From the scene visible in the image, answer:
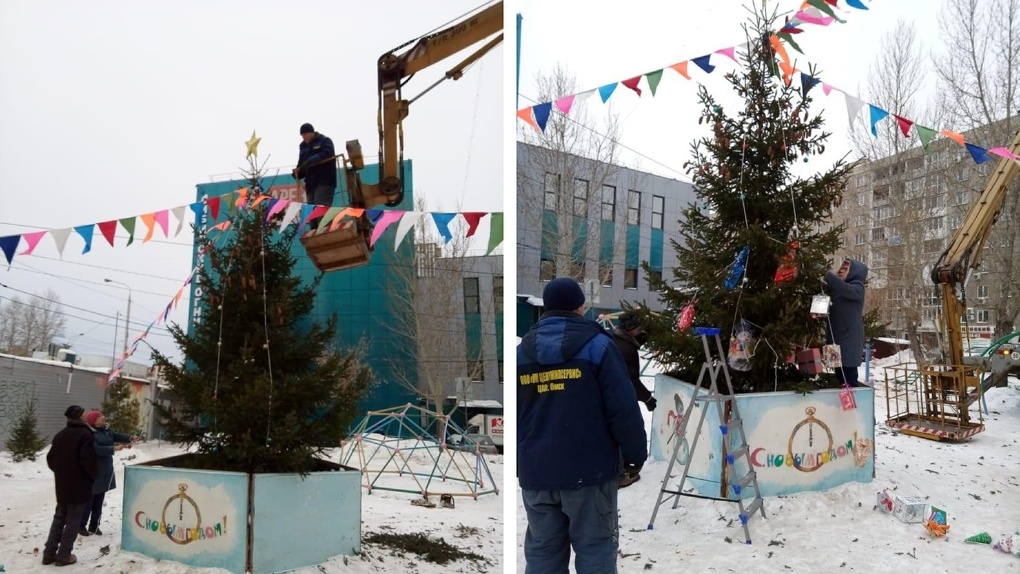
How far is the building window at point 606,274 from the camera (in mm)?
4794

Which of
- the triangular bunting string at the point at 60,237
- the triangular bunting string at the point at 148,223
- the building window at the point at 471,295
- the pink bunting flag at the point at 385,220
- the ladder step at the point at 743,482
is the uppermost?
the pink bunting flag at the point at 385,220

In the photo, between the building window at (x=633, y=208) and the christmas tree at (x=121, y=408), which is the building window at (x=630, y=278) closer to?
the building window at (x=633, y=208)

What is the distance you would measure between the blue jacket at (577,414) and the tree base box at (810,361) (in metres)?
2.10

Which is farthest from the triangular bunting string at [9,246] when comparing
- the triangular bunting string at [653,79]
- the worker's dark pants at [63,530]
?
the triangular bunting string at [653,79]

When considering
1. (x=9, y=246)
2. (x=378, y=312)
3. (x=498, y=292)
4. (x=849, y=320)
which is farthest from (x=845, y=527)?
(x=378, y=312)

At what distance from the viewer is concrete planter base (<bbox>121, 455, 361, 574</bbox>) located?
3215 millimetres

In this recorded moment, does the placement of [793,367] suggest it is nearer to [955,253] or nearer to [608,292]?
[955,253]

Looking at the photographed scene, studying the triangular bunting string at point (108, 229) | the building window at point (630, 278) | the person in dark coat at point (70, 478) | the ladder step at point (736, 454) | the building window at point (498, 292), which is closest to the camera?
the person in dark coat at point (70, 478)

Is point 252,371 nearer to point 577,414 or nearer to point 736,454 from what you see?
point 577,414

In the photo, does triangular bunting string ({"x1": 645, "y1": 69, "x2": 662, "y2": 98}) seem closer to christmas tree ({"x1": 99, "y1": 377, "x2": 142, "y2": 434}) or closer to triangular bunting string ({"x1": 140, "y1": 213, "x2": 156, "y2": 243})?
triangular bunting string ({"x1": 140, "y1": 213, "x2": 156, "y2": 243})

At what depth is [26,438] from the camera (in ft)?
9.21

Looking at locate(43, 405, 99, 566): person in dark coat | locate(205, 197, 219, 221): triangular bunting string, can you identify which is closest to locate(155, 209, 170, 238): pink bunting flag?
locate(205, 197, 219, 221): triangular bunting string

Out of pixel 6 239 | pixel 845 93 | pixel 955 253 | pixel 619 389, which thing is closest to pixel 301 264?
pixel 6 239

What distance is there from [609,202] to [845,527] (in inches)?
120
